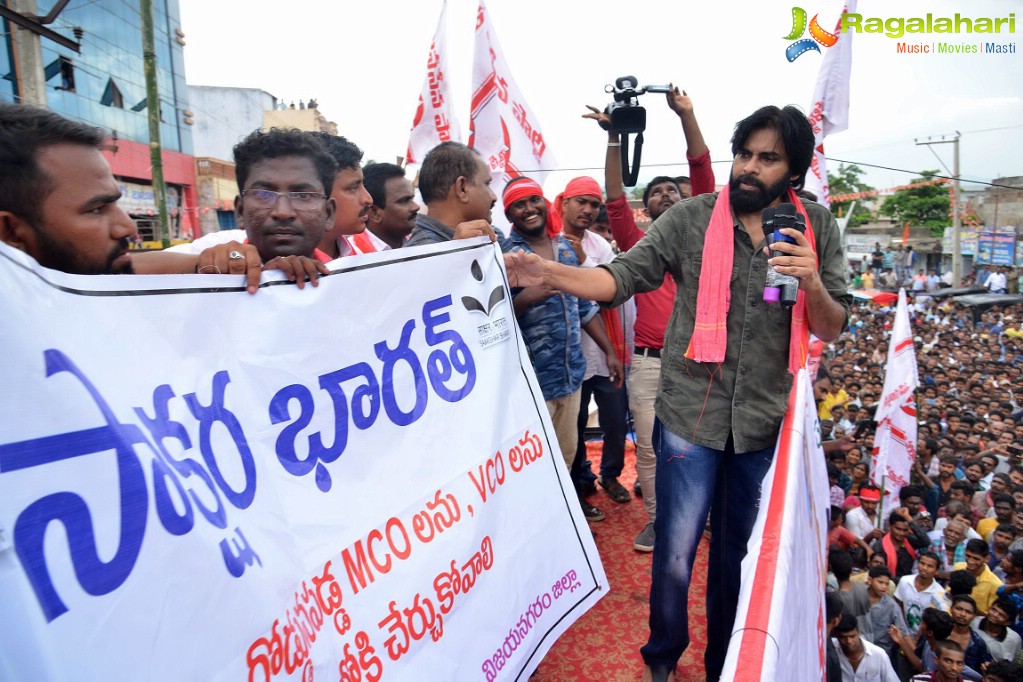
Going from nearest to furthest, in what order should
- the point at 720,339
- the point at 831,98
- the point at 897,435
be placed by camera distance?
the point at 720,339 < the point at 831,98 < the point at 897,435

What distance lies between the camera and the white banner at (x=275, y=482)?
971 millimetres

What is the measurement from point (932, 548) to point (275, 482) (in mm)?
6308

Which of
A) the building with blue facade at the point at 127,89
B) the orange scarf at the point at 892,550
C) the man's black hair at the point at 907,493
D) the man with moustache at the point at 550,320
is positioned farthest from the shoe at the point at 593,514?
the building with blue facade at the point at 127,89

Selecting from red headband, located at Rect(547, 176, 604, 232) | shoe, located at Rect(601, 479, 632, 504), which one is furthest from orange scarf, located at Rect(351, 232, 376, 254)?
shoe, located at Rect(601, 479, 632, 504)

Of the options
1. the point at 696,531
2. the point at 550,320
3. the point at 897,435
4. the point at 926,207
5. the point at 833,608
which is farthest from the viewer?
the point at 926,207

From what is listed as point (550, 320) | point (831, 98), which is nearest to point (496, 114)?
point (550, 320)

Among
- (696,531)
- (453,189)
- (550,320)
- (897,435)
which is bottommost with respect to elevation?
(897,435)

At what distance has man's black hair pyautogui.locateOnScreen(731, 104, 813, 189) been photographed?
6.95ft

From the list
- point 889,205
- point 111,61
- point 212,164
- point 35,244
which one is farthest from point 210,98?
point 889,205

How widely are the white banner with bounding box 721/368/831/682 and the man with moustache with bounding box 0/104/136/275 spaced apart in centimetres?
136

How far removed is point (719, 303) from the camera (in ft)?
6.89

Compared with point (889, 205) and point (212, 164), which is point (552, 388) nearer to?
point (212, 164)

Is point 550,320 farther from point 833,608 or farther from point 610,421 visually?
point 833,608

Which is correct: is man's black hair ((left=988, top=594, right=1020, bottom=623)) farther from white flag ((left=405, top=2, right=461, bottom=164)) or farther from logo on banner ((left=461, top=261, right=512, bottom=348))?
white flag ((left=405, top=2, right=461, bottom=164))
